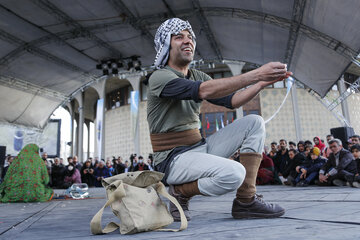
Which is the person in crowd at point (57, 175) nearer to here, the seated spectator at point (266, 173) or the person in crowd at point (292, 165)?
the seated spectator at point (266, 173)

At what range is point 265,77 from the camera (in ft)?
4.23

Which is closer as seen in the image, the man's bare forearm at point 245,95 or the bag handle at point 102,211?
the bag handle at point 102,211

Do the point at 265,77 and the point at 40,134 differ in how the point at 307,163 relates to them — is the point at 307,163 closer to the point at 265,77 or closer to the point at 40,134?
the point at 265,77

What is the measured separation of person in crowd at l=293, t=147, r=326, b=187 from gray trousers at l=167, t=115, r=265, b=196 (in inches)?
179

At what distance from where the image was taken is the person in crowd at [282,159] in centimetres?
701

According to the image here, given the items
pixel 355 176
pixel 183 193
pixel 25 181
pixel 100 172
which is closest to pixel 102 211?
pixel 183 193

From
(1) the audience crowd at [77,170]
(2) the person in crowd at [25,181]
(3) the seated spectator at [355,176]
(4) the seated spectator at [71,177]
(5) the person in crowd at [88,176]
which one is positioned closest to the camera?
(2) the person in crowd at [25,181]

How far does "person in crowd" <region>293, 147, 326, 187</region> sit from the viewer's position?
18.4 ft

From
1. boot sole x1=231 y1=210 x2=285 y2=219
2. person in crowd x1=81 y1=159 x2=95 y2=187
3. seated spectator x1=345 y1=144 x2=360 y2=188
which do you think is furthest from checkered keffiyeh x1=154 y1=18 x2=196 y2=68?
person in crowd x1=81 y1=159 x2=95 y2=187

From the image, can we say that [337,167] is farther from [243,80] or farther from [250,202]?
[243,80]

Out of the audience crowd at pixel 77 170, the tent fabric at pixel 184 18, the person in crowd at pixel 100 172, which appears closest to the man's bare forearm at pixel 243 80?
the tent fabric at pixel 184 18

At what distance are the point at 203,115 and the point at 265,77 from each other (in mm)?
17673

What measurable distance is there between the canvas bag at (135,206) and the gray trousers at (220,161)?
5.6 inches

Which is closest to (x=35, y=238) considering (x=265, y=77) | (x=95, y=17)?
(x=265, y=77)
